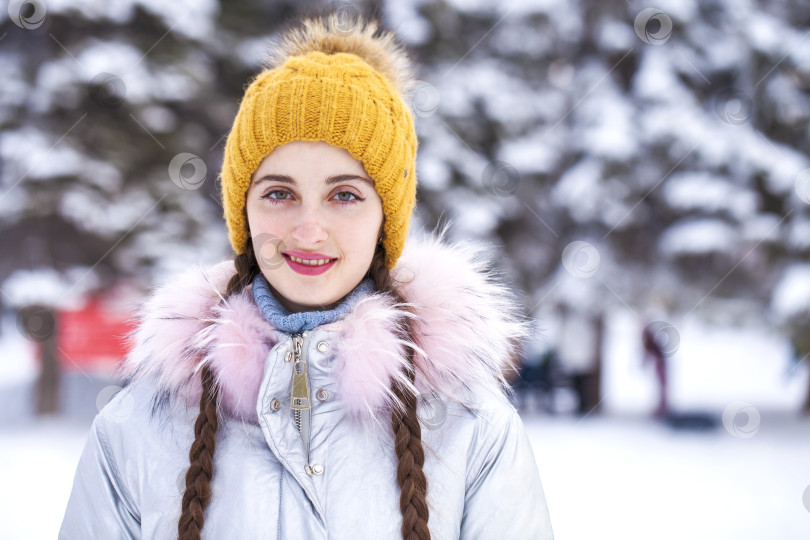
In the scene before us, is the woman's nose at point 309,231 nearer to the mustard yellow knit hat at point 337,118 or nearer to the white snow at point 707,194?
the mustard yellow knit hat at point 337,118

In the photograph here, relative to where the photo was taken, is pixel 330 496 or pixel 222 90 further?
pixel 222 90

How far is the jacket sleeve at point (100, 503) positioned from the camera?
1.43 metres

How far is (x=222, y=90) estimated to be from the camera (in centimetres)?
680

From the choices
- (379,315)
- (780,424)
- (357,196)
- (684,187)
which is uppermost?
(684,187)

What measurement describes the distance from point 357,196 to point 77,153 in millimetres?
6074

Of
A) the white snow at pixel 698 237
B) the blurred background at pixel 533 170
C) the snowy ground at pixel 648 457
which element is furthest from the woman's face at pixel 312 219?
the white snow at pixel 698 237

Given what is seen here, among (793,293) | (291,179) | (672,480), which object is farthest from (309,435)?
(793,293)

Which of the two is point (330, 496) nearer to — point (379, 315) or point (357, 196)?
point (379, 315)

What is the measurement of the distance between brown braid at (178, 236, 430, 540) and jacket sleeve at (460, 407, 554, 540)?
0.49 feet

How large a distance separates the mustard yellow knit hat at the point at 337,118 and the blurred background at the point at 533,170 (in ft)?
14.9

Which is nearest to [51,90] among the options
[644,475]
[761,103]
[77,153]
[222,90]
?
[77,153]

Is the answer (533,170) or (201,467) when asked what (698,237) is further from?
(201,467)

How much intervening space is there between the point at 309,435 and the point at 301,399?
81 mm

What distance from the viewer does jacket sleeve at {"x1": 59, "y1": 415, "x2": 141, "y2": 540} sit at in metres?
1.43
